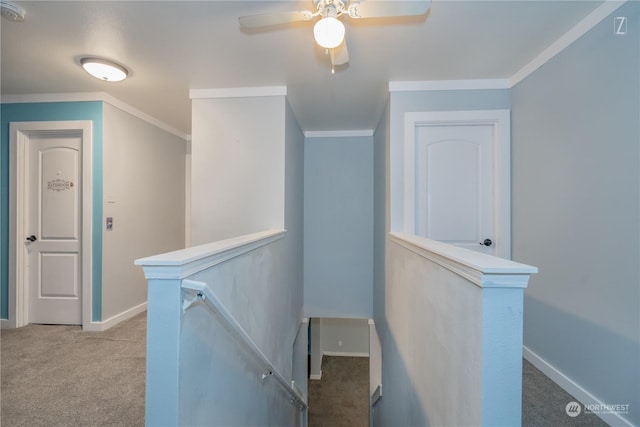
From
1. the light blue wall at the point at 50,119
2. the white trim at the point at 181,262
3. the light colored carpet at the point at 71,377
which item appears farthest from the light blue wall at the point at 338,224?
the white trim at the point at 181,262

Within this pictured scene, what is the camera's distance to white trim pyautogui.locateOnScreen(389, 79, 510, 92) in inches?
92.8

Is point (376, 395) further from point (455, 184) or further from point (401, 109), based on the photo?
point (401, 109)

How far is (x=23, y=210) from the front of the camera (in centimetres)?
278

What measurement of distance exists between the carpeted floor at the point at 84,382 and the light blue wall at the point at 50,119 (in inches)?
18.4

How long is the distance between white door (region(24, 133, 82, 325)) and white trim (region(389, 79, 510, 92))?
3326mm

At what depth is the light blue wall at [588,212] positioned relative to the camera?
4.42 ft

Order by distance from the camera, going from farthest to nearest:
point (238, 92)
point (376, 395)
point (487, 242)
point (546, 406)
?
1. point (376, 395)
2. point (238, 92)
3. point (487, 242)
4. point (546, 406)

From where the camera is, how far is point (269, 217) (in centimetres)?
257

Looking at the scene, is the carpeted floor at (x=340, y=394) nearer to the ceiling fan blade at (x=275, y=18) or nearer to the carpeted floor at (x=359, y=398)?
the carpeted floor at (x=359, y=398)

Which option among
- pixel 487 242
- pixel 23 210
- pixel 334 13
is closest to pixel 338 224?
pixel 487 242

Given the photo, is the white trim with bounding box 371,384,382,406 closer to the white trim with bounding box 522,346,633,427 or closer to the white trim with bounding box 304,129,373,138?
the white trim with bounding box 522,346,633,427

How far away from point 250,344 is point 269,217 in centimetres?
135

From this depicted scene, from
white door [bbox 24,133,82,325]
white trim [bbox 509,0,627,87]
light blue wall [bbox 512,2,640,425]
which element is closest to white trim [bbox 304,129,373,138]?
white trim [bbox 509,0,627,87]

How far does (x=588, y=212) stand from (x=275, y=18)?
2095mm
